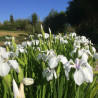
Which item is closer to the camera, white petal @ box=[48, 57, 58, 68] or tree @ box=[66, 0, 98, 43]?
white petal @ box=[48, 57, 58, 68]

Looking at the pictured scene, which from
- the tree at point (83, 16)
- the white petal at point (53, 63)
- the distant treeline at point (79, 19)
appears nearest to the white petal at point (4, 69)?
the white petal at point (53, 63)

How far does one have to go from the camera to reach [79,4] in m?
15.1

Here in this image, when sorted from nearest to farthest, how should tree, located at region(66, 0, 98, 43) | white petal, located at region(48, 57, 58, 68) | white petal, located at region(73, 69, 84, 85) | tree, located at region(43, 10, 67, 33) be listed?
white petal, located at region(73, 69, 84, 85), white petal, located at region(48, 57, 58, 68), tree, located at region(66, 0, 98, 43), tree, located at region(43, 10, 67, 33)

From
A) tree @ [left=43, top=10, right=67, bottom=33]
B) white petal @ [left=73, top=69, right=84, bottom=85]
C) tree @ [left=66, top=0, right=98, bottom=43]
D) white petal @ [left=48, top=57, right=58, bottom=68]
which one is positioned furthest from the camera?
tree @ [left=43, top=10, right=67, bottom=33]

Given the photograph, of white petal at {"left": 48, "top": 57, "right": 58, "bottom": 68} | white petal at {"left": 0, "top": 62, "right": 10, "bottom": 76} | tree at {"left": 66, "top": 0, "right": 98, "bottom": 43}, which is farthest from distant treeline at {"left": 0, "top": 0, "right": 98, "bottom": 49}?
white petal at {"left": 0, "top": 62, "right": 10, "bottom": 76}

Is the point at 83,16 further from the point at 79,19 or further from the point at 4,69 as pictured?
the point at 4,69

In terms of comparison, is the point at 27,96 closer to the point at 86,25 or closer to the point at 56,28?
the point at 86,25

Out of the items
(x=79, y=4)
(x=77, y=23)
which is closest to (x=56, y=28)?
→ (x=77, y=23)

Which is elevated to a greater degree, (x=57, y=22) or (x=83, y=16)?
(x=57, y=22)

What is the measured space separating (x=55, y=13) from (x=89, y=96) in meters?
22.1

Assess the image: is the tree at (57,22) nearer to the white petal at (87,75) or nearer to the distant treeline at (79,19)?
the distant treeline at (79,19)

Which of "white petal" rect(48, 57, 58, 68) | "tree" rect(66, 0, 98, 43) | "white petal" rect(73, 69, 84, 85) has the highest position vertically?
"tree" rect(66, 0, 98, 43)

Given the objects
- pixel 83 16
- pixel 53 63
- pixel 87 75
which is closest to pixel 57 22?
pixel 83 16

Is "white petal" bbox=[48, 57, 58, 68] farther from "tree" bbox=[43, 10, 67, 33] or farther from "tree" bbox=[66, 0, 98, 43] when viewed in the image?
"tree" bbox=[43, 10, 67, 33]
